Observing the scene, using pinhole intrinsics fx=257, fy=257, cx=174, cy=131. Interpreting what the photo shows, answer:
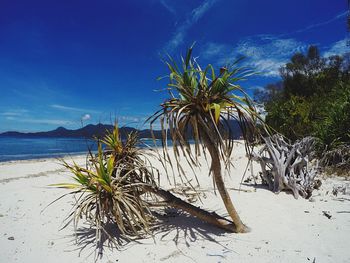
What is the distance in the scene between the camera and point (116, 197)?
11.1 ft

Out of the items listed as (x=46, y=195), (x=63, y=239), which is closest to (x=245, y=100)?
(x=63, y=239)

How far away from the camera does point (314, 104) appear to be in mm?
15078

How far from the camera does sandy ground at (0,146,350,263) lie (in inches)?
118

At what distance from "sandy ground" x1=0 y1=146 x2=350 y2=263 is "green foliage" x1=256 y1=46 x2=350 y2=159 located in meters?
2.66

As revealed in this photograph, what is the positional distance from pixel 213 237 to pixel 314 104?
14270 mm

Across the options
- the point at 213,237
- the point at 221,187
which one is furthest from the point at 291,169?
the point at 213,237

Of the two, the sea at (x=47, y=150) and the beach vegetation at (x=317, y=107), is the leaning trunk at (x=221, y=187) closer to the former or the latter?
the sea at (x=47, y=150)

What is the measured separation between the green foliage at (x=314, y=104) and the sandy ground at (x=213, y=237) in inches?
105

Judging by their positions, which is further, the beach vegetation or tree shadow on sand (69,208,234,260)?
the beach vegetation

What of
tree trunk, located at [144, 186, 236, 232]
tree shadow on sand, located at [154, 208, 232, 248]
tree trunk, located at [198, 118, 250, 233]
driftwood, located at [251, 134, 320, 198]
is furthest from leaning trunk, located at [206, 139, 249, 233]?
driftwood, located at [251, 134, 320, 198]

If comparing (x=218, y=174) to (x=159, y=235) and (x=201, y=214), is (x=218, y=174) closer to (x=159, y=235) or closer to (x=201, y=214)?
(x=201, y=214)

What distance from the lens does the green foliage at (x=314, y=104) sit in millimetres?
8938

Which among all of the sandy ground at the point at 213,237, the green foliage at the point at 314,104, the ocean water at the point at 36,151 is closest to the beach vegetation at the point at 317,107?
the green foliage at the point at 314,104

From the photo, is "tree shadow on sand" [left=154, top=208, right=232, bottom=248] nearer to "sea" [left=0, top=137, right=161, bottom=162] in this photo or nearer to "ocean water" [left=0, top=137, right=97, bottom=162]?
"sea" [left=0, top=137, right=161, bottom=162]
